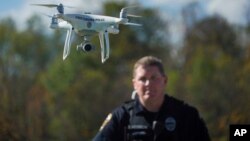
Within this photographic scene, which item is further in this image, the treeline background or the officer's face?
the treeline background

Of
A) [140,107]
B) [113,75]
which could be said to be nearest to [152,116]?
[140,107]

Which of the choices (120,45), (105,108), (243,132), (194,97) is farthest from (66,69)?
(120,45)

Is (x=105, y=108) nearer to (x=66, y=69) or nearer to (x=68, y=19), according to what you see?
(x=66, y=69)

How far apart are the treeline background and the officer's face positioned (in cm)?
2874

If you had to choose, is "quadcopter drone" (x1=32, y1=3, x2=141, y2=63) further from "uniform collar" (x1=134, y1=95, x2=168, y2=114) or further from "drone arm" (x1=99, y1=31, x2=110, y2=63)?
"uniform collar" (x1=134, y1=95, x2=168, y2=114)

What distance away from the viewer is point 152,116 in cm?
881

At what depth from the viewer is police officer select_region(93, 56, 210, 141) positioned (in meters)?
8.73

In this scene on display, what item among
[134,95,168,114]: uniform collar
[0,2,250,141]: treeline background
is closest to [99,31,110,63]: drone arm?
[134,95,168,114]: uniform collar

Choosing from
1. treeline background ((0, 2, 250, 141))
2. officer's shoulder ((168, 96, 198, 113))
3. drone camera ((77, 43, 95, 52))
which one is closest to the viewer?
drone camera ((77, 43, 95, 52))

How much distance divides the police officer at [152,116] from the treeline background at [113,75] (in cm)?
2874

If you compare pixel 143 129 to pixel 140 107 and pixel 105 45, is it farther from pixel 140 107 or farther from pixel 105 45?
pixel 105 45

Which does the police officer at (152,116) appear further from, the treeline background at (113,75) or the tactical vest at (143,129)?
the treeline background at (113,75)

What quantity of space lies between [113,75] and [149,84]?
2088 inches

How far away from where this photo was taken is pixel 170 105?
8.90 meters
